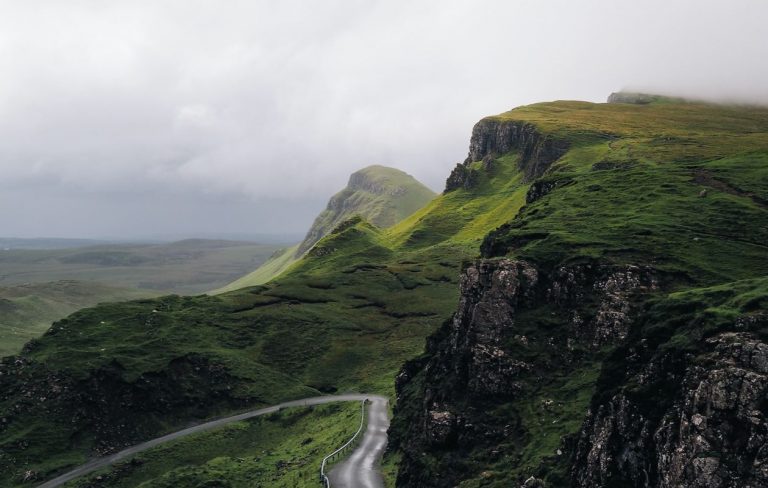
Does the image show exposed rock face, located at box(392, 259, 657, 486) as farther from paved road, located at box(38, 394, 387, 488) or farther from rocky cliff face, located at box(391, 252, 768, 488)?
paved road, located at box(38, 394, 387, 488)

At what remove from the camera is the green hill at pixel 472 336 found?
61.3m

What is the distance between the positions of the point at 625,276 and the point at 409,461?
32.3 meters

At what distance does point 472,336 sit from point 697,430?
36556 mm

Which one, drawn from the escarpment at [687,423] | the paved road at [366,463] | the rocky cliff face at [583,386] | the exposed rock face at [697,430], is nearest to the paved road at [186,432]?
the paved road at [366,463]

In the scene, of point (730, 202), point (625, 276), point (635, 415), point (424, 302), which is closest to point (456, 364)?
point (625, 276)

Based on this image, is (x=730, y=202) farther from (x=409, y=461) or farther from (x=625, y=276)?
(x=409, y=461)

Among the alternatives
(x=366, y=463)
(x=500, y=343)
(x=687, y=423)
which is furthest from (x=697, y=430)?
(x=366, y=463)

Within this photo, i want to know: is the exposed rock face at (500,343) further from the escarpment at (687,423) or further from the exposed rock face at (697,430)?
the exposed rock face at (697,430)

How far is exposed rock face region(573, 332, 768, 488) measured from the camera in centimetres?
3388

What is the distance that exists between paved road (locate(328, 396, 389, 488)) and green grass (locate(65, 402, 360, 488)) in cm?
308

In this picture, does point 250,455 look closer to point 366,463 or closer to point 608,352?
point 366,463

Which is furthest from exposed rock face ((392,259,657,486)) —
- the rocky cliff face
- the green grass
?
the green grass

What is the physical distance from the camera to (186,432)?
121188 millimetres

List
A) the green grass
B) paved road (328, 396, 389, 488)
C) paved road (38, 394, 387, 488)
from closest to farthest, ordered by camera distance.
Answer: paved road (328, 396, 389, 488)
the green grass
paved road (38, 394, 387, 488)
